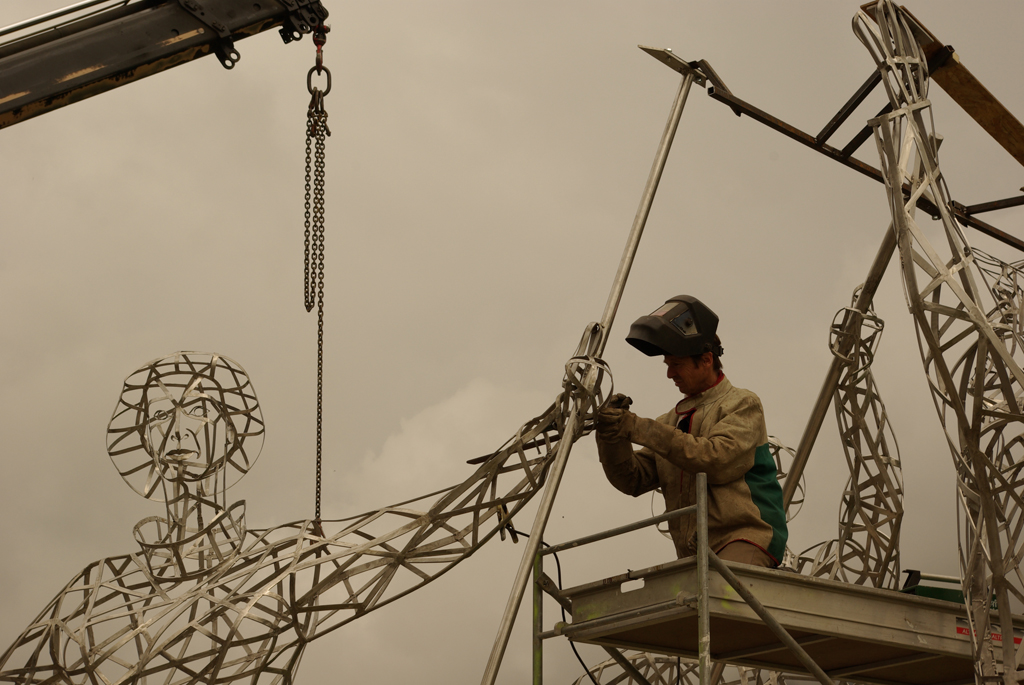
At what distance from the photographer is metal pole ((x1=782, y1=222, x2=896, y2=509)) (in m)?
9.09

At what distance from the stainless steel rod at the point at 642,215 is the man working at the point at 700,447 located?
0.64 feet

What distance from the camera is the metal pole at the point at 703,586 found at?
224 inches

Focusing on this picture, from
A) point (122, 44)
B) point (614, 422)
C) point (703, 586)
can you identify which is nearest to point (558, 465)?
point (614, 422)

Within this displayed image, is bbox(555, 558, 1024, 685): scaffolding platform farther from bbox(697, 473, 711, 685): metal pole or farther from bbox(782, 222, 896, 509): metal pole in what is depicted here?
bbox(782, 222, 896, 509): metal pole

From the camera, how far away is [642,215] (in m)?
7.43

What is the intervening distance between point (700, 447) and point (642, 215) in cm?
173

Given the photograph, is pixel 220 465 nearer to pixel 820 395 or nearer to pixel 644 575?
pixel 644 575

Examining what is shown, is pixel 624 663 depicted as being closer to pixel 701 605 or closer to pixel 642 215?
pixel 701 605

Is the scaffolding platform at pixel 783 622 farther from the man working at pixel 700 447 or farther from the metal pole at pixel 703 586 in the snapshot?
the man working at pixel 700 447

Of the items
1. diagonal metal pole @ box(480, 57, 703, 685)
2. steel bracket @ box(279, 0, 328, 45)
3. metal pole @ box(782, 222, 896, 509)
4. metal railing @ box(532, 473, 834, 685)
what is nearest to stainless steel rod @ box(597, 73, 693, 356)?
diagonal metal pole @ box(480, 57, 703, 685)

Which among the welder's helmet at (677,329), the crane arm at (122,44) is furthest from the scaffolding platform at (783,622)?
the crane arm at (122,44)

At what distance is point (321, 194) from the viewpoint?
8898mm

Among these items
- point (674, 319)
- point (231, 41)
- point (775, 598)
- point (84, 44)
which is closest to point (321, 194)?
point (231, 41)

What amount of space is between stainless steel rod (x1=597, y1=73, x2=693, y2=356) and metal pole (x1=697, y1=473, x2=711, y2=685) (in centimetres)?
111
